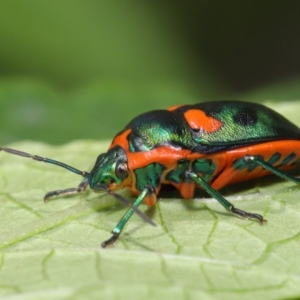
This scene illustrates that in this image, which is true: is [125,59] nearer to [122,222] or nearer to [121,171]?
[121,171]

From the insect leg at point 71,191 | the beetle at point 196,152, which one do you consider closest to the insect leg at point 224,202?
the beetle at point 196,152

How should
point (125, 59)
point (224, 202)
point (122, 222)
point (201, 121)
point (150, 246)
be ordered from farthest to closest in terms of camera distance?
point (125, 59)
point (201, 121)
point (224, 202)
point (122, 222)
point (150, 246)

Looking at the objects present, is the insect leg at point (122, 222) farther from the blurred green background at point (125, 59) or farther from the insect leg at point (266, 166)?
the blurred green background at point (125, 59)

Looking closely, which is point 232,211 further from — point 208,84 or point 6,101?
point 208,84

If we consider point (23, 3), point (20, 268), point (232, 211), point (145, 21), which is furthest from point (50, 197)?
point (145, 21)

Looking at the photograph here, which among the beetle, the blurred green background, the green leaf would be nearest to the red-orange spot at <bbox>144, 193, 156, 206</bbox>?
the beetle

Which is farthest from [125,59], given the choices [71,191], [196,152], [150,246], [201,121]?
[150,246]
